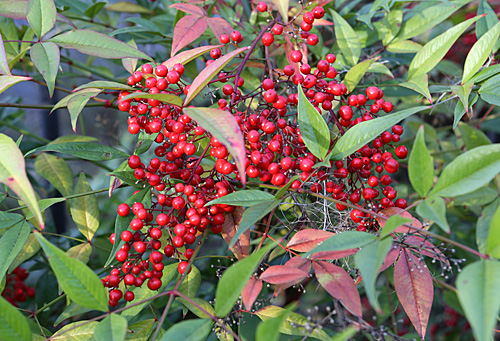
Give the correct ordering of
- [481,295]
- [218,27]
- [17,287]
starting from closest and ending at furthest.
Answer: [481,295] < [218,27] < [17,287]

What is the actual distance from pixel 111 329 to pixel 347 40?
700 millimetres

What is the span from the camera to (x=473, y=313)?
1.08 ft

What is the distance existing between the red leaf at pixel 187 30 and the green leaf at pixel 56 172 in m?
0.45

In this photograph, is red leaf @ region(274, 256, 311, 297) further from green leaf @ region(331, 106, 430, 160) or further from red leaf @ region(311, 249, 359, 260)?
green leaf @ region(331, 106, 430, 160)

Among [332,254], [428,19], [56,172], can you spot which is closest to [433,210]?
[332,254]

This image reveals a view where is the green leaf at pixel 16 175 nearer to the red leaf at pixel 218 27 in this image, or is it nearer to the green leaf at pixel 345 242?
the green leaf at pixel 345 242

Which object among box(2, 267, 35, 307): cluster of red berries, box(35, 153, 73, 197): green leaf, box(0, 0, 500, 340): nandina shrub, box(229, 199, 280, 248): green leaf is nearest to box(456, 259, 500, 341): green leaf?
box(0, 0, 500, 340): nandina shrub

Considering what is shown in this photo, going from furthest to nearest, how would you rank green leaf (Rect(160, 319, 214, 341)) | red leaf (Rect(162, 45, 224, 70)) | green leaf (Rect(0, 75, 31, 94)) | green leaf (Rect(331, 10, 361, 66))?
green leaf (Rect(331, 10, 361, 66))
red leaf (Rect(162, 45, 224, 70))
green leaf (Rect(0, 75, 31, 94))
green leaf (Rect(160, 319, 214, 341))

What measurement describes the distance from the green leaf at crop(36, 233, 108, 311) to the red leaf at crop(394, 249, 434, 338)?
36cm

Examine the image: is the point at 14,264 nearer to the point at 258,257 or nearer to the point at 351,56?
the point at 258,257

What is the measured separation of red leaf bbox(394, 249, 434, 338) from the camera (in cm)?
53

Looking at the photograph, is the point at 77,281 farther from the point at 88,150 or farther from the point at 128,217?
the point at 88,150

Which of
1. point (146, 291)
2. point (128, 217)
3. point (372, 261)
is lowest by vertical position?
point (146, 291)

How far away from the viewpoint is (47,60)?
651 mm
